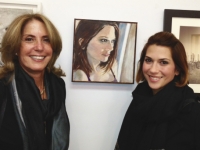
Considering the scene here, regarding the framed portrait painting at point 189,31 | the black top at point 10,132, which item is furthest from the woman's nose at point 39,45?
the framed portrait painting at point 189,31

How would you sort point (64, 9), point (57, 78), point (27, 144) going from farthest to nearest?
point (64, 9) → point (57, 78) → point (27, 144)

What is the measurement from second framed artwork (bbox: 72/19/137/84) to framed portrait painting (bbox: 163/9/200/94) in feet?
0.73

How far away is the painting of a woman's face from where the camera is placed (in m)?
1.35

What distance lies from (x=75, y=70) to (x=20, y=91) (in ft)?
1.30

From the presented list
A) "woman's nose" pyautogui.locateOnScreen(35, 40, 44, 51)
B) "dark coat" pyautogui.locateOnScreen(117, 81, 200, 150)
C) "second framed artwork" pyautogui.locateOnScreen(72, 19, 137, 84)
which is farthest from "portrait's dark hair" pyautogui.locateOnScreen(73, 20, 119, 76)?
"dark coat" pyautogui.locateOnScreen(117, 81, 200, 150)

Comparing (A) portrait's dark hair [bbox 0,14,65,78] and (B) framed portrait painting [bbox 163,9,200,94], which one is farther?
(B) framed portrait painting [bbox 163,9,200,94]

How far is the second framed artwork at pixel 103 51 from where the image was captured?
1342 millimetres

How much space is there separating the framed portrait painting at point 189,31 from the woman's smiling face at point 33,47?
727 millimetres

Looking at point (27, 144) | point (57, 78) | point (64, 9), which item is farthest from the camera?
point (64, 9)

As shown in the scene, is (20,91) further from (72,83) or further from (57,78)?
(72,83)

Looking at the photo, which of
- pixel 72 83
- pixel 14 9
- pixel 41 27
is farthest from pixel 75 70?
pixel 14 9

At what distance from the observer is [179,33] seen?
1372 millimetres

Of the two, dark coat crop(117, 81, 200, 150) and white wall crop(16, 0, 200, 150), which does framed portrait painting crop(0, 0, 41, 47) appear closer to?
white wall crop(16, 0, 200, 150)

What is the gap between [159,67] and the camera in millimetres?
1075
